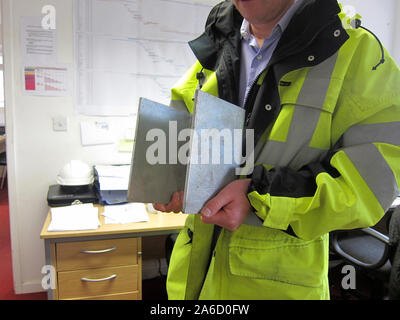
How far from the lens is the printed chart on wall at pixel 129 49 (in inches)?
75.1

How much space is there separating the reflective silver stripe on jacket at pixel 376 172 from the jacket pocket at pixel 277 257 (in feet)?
0.63

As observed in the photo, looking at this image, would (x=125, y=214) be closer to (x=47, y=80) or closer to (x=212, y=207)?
(x=47, y=80)

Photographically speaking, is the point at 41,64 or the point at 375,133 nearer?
the point at 375,133

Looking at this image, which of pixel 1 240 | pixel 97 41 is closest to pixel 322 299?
pixel 97 41

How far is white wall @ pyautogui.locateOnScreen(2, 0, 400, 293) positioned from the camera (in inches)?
72.0

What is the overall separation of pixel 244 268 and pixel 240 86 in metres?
0.49

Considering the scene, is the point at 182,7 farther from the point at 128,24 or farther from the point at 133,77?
the point at 133,77

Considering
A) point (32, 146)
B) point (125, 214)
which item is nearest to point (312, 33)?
point (125, 214)

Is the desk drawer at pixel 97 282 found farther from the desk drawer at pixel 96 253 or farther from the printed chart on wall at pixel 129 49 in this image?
the printed chart on wall at pixel 129 49

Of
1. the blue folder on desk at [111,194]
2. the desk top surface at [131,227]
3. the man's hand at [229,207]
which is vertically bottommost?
the desk top surface at [131,227]

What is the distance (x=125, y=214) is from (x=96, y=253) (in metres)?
0.26

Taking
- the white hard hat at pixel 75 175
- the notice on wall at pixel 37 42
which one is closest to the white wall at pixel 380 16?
the notice on wall at pixel 37 42

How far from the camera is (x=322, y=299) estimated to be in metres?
0.76

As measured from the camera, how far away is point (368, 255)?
5.74 ft
